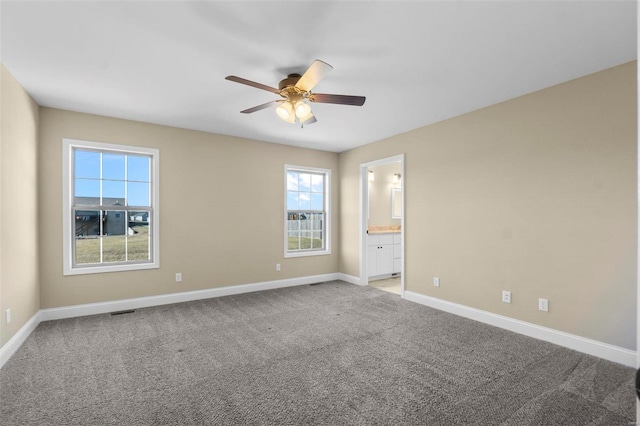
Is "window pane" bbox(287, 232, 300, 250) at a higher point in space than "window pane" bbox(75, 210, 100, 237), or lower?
lower

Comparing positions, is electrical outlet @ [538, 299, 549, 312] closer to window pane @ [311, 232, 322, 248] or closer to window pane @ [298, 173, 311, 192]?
window pane @ [311, 232, 322, 248]

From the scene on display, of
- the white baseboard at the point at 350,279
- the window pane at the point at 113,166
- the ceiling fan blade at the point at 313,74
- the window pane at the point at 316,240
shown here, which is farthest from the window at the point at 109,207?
the white baseboard at the point at 350,279

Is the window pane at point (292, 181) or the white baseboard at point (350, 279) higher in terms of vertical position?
the window pane at point (292, 181)

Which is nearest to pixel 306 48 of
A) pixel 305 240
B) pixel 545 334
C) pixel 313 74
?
pixel 313 74

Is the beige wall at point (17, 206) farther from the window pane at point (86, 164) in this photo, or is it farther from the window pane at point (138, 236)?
the window pane at point (138, 236)

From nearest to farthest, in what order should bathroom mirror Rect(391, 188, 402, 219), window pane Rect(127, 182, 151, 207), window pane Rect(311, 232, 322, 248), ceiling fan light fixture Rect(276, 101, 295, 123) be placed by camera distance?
ceiling fan light fixture Rect(276, 101, 295, 123), window pane Rect(127, 182, 151, 207), window pane Rect(311, 232, 322, 248), bathroom mirror Rect(391, 188, 402, 219)

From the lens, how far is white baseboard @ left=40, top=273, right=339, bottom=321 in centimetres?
382

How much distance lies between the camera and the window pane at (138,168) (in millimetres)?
4344

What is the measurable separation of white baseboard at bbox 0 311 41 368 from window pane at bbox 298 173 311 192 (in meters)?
4.10

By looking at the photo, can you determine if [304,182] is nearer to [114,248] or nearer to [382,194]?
[382,194]

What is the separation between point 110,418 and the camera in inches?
77.4

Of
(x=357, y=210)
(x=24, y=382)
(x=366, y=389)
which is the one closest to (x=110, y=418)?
(x=24, y=382)

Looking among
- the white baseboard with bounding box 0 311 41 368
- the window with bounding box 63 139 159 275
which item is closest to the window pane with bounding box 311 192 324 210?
the window with bounding box 63 139 159 275

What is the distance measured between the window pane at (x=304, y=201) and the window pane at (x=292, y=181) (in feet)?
0.63
